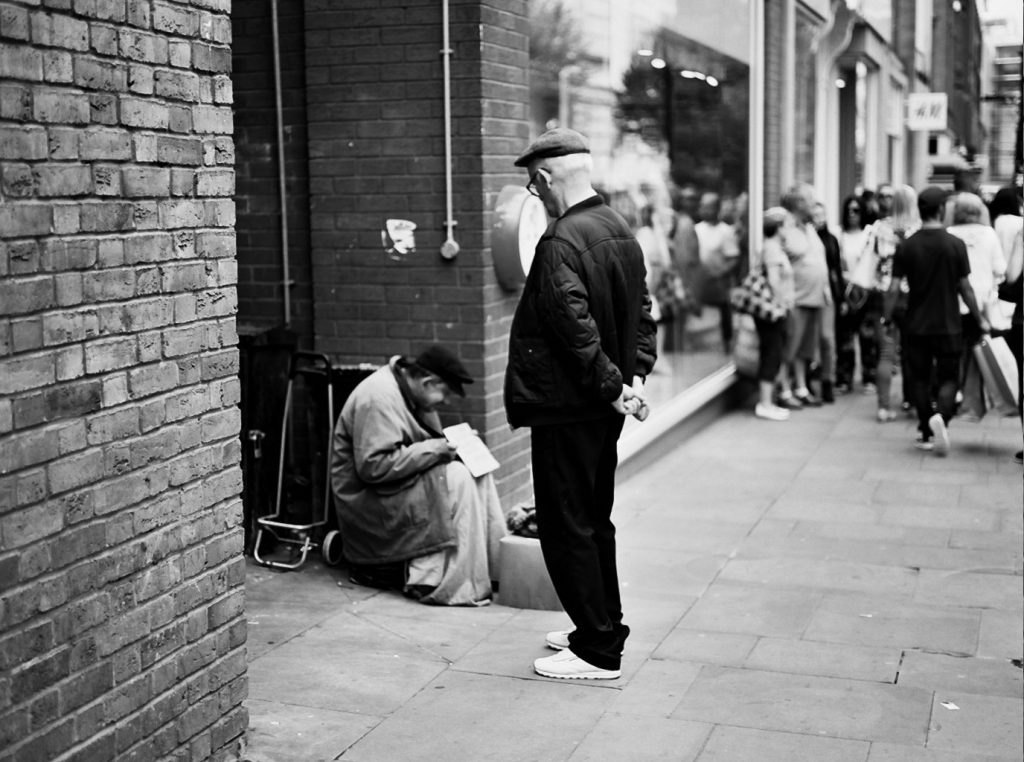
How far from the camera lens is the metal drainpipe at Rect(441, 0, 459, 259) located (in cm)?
683

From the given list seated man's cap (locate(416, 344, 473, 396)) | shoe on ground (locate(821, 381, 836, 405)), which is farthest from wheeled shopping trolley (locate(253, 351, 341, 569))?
shoe on ground (locate(821, 381, 836, 405))

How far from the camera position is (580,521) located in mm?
5238

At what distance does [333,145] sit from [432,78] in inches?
25.0

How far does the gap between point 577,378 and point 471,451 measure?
1.49 m

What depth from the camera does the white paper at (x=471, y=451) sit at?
21.1 ft

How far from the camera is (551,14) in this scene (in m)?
8.09

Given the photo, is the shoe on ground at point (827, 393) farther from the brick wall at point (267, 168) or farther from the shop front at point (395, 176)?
the brick wall at point (267, 168)

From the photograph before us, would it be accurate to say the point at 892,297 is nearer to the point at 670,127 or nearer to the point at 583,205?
the point at 670,127

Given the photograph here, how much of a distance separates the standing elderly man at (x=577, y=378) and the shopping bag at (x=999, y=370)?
17.6ft

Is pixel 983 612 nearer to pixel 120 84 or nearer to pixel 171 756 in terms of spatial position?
pixel 171 756

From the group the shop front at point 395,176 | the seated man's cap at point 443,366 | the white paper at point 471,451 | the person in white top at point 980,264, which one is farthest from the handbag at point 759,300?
the seated man's cap at point 443,366

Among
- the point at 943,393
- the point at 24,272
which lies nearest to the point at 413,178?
the point at 24,272

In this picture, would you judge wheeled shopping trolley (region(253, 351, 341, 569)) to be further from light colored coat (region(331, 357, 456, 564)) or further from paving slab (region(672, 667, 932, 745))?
paving slab (region(672, 667, 932, 745))

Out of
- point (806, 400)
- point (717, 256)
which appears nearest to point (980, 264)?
point (717, 256)
